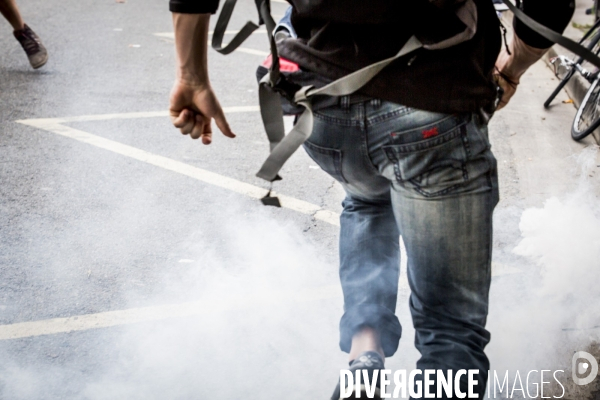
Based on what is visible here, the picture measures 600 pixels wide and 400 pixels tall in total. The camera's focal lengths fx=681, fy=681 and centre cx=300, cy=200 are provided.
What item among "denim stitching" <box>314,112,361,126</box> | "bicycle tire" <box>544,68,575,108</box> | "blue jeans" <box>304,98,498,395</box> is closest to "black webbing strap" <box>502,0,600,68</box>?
"blue jeans" <box>304,98,498,395</box>

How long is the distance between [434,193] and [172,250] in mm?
2152

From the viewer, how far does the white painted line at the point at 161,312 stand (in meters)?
2.84

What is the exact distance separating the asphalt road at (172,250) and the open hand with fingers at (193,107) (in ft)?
3.52

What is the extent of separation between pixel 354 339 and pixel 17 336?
152 cm

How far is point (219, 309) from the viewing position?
2.95 m

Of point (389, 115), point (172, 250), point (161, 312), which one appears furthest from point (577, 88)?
point (389, 115)

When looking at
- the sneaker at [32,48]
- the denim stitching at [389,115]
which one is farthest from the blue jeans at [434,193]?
the sneaker at [32,48]

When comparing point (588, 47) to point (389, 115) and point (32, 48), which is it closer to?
point (389, 115)

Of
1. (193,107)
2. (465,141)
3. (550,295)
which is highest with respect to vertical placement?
(465,141)

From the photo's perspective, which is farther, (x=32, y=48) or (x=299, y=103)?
(x=32, y=48)

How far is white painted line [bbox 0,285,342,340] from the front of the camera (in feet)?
9.31

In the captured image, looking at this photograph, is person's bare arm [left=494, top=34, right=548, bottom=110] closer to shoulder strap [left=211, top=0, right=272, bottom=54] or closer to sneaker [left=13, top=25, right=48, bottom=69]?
shoulder strap [left=211, top=0, right=272, bottom=54]

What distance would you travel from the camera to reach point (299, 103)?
1.58m

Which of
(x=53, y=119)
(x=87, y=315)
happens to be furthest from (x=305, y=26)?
(x=53, y=119)
